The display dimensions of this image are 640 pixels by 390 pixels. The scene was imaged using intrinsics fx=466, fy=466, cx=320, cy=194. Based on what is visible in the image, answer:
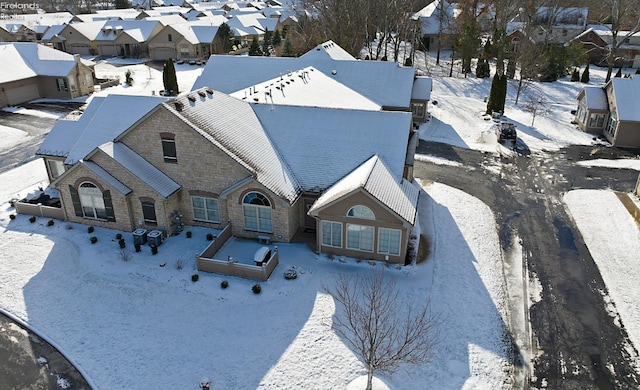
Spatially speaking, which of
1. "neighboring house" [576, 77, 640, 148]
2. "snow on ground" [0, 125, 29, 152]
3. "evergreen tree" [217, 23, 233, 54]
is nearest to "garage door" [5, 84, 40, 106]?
"snow on ground" [0, 125, 29, 152]

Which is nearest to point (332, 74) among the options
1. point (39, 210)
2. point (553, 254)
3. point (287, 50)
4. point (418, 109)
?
point (418, 109)

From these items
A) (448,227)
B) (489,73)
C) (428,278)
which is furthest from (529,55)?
(428,278)

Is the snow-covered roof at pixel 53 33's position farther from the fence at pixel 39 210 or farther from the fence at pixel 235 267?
the fence at pixel 235 267

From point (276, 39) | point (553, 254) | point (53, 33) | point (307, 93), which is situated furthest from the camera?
point (276, 39)

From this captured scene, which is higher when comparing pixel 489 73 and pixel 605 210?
pixel 489 73

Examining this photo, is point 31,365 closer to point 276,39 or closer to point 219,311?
point 219,311

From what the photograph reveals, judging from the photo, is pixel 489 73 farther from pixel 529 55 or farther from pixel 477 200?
pixel 477 200
